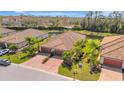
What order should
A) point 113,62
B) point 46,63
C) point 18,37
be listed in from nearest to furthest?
point 113,62 → point 46,63 → point 18,37

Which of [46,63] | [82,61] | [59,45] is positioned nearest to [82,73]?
[82,61]

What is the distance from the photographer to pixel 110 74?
12.6m

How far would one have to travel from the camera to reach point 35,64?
48.9ft

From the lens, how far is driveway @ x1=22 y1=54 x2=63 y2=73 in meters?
13.9

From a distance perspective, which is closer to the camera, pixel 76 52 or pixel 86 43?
pixel 76 52

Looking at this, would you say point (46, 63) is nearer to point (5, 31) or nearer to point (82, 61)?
point (82, 61)

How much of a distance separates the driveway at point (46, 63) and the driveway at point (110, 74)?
171 inches

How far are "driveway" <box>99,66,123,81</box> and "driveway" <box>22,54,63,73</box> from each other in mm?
4336

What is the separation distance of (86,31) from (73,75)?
470 inches

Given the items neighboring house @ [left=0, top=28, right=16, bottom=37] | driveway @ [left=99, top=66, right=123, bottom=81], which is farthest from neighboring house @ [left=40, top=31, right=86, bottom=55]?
neighboring house @ [left=0, top=28, right=16, bottom=37]

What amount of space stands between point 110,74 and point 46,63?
6.51m
